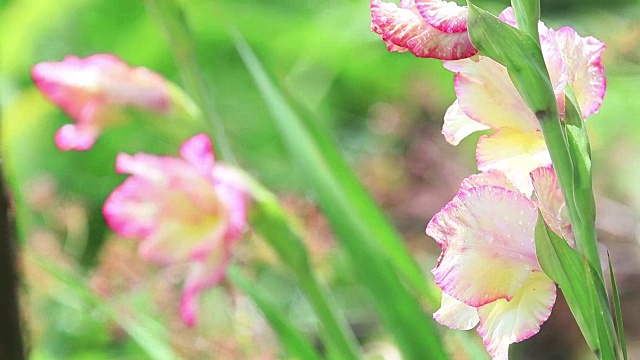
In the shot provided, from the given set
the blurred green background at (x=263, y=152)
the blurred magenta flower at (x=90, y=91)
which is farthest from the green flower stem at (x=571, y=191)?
the blurred green background at (x=263, y=152)

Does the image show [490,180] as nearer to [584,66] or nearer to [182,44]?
[584,66]

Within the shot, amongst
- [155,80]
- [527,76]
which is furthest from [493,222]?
[155,80]

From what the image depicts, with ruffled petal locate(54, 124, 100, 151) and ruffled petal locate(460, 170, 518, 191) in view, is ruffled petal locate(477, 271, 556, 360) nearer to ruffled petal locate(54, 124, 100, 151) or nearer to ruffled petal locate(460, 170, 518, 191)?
ruffled petal locate(460, 170, 518, 191)

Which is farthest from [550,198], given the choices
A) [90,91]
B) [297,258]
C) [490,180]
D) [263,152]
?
[263,152]

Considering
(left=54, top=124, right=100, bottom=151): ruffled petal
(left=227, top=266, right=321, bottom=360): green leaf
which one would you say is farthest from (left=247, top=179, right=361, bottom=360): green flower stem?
(left=54, top=124, right=100, bottom=151): ruffled petal

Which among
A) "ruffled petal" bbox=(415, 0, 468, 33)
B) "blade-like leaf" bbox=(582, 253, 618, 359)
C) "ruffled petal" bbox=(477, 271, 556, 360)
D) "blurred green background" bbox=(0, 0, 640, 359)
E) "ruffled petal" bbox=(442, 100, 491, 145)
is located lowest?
"blurred green background" bbox=(0, 0, 640, 359)
